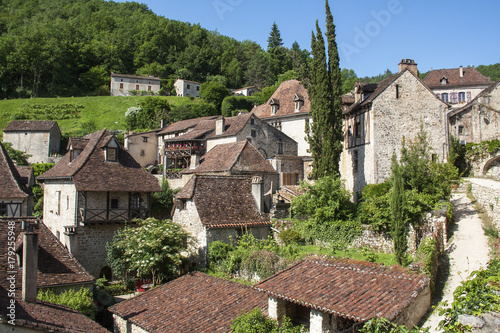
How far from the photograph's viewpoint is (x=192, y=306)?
666 inches

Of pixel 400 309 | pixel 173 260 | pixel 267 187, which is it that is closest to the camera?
pixel 400 309

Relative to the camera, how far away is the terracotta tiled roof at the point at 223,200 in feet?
79.2

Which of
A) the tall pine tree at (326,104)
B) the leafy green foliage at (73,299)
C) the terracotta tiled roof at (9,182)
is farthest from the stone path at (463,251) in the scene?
the terracotta tiled roof at (9,182)

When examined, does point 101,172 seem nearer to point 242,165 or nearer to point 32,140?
point 242,165

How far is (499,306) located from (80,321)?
39.5 feet

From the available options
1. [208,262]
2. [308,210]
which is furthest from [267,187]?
[208,262]

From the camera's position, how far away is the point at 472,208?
24.8 m

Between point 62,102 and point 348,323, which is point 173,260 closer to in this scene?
point 348,323

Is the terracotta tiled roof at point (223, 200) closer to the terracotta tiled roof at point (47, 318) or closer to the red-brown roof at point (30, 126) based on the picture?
the terracotta tiled roof at point (47, 318)

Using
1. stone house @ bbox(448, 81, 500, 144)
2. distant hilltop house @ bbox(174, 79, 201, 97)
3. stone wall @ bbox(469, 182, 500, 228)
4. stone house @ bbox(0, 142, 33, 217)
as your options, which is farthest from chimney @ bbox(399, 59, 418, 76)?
distant hilltop house @ bbox(174, 79, 201, 97)

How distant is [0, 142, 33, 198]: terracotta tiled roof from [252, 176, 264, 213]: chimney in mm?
15037

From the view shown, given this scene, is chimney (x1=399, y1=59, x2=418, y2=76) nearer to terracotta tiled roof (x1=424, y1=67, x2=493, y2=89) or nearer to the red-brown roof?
terracotta tiled roof (x1=424, y1=67, x2=493, y2=89)

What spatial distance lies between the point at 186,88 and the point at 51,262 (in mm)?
87026

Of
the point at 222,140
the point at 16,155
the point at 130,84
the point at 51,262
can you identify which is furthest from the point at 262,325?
the point at 130,84
